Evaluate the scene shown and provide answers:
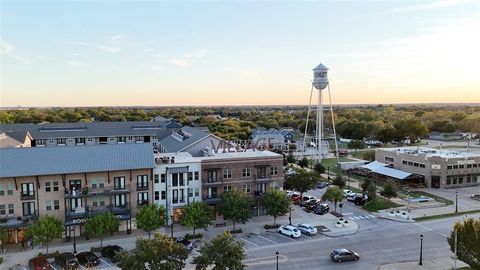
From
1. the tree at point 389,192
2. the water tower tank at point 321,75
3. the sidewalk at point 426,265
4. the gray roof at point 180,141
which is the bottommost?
the sidewalk at point 426,265

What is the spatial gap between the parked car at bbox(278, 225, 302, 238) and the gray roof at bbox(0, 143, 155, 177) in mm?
19231

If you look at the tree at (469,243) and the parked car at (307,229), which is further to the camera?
the parked car at (307,229)

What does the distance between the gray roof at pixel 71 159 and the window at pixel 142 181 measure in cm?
167

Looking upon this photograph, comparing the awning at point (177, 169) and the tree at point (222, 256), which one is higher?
the awning at point (177, 169)

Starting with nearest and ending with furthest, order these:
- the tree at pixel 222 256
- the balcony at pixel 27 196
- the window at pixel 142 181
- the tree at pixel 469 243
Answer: the tree at pixel 222 256, the tree at pixel 469 243, the balcony at pixel 27 196, the window at pixel 142 181

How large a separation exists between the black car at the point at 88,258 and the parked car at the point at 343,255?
83.8 feet

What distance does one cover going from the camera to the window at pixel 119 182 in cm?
5478

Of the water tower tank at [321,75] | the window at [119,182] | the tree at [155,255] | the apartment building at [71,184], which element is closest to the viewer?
the tree at [155,255]

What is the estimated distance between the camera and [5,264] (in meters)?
44.8

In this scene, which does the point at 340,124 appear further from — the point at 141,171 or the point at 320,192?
the point at 141,171

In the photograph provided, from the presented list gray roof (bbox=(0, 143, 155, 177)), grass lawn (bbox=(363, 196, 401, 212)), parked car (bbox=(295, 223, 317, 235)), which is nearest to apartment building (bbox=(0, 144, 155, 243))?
gray roof (bbox=(0, 143, 155, 177))

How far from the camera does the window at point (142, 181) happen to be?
55.9 m

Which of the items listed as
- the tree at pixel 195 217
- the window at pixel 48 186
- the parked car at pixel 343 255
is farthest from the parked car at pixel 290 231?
the window at pixel 48 186

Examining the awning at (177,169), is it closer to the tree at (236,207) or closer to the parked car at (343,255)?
the tree at (236,207)
